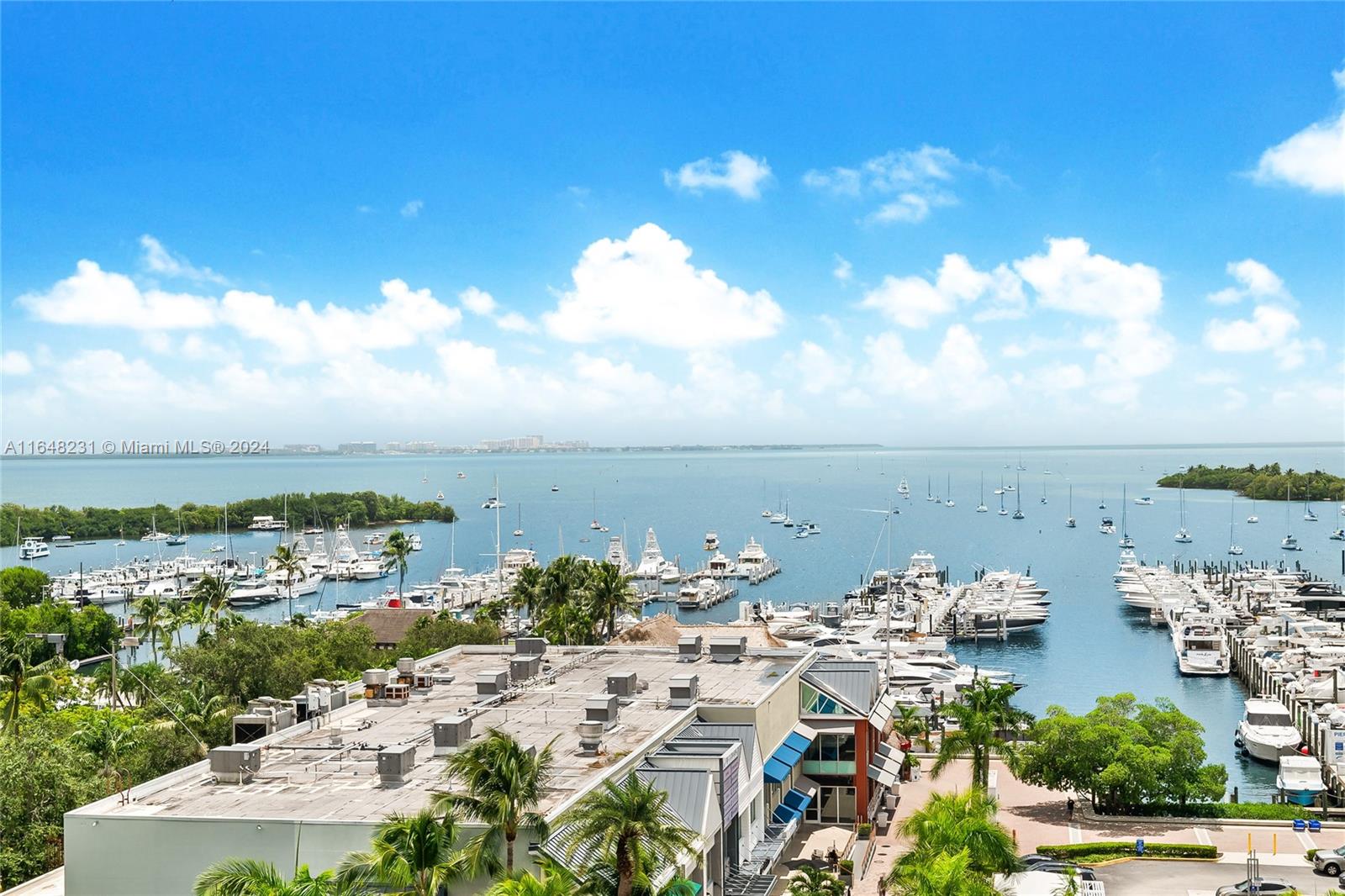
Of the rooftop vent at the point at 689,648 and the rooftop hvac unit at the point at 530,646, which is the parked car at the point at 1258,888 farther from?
the rooftop hvac unit at the point at 530,646

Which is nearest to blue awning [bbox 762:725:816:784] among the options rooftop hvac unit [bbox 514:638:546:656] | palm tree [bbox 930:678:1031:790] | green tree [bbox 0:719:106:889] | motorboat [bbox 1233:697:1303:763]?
palm tree [bbox 930:678:1031:790]

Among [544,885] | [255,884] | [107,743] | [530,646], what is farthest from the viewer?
[530,646]

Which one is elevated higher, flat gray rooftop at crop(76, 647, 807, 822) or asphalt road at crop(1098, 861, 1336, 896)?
flat gray rooftop at crop(76, 647, 807, 822)

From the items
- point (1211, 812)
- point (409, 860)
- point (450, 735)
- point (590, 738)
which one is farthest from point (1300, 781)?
point (409, 860)

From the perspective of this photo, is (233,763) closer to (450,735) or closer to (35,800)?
(450,735)

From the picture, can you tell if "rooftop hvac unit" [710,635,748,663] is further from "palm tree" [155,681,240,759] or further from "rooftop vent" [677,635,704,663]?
"palm tree" [155,681,240,759]
